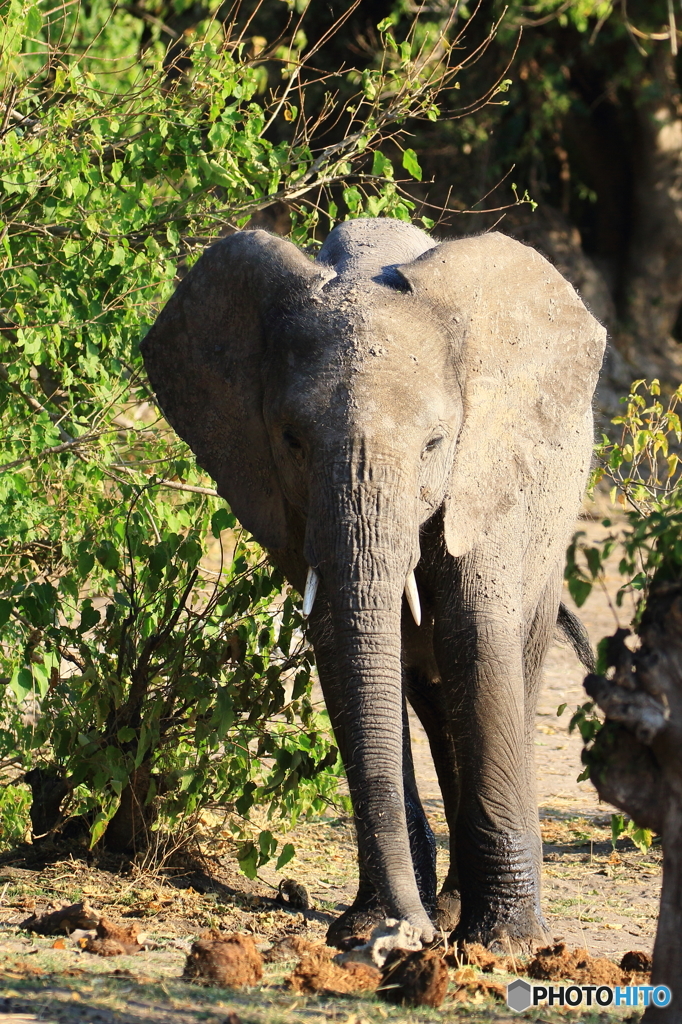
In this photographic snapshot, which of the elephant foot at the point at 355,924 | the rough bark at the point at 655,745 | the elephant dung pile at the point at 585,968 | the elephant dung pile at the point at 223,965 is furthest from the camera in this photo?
the elephant foot at the point at 355,924

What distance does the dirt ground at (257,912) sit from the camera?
3.44 m

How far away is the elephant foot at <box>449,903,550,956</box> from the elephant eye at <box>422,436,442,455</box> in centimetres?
171

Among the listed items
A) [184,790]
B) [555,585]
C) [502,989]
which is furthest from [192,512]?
[502,989]

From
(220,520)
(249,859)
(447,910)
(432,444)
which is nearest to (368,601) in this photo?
(432,444)

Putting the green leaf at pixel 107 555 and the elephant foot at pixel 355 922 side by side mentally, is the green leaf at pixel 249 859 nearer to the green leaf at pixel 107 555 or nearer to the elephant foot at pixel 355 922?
the elephant foot at pixel 355 922

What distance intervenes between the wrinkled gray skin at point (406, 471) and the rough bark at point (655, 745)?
107 cm

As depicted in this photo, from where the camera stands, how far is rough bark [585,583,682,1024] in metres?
3.02

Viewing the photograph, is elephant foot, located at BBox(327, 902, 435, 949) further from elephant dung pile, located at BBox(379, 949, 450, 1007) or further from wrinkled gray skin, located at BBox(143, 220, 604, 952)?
elephant dung pile, located at BBox(379, 949, 450, 1007)

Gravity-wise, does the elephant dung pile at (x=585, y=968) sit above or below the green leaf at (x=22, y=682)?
below

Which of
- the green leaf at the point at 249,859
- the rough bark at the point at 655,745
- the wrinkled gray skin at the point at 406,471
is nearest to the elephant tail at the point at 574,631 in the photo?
the wrinkled gray skin at the point at 406,471

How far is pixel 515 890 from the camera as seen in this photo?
190 inches

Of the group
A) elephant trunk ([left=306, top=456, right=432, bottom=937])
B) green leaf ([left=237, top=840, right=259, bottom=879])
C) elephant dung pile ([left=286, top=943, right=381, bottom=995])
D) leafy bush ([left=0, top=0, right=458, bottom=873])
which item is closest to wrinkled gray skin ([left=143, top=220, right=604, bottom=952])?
elephant trunk ([left=306, top=456, right=432, bottom=937])

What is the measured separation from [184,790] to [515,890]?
153 centimetres

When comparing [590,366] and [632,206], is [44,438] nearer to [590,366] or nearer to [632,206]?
[590,366]
